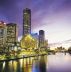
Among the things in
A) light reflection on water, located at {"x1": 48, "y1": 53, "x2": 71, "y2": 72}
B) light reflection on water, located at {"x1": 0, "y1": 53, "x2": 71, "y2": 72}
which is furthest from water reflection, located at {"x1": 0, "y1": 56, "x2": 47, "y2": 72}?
light reflection on water, located at {"x1": 48, "y1": 53, "x2": 71, "y2": 72}

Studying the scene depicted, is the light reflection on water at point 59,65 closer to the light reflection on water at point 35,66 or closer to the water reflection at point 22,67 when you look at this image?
the light reflection on water at point 35,66

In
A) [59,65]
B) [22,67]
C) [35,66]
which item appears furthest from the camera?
[59,65]

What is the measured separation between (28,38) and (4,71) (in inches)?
2623

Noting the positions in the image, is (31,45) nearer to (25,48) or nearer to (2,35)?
(25,48)

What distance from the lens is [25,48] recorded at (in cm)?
10475

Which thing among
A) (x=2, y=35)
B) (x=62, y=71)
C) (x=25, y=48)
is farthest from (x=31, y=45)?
(x=62, y=71)

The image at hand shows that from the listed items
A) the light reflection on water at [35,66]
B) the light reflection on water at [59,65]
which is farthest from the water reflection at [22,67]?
the light reflection on water at [59,65]

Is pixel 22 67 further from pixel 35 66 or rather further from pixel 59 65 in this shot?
pixel 59 65

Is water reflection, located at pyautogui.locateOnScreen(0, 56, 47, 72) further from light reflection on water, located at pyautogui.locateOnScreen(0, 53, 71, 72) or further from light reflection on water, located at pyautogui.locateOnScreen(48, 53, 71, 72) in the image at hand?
light reflection on water, located at pyautogui.locateOnScreen(48, 53, 71, 72)

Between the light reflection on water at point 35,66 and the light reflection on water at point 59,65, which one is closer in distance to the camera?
the light reflection on water at point 35,66

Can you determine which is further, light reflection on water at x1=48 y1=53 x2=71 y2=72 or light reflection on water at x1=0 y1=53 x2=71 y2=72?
light reflection on water at x1=48 y1=53 x2=71 y2=72

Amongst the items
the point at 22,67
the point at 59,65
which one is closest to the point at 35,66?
the point at 22,67

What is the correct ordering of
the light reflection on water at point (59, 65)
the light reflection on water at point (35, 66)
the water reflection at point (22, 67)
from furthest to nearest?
the light reflection on water at point (59, 65)
the light reflection on water at point (35, 66)
the water reflection at point (22, 67)

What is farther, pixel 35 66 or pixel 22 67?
pixel 35 66
